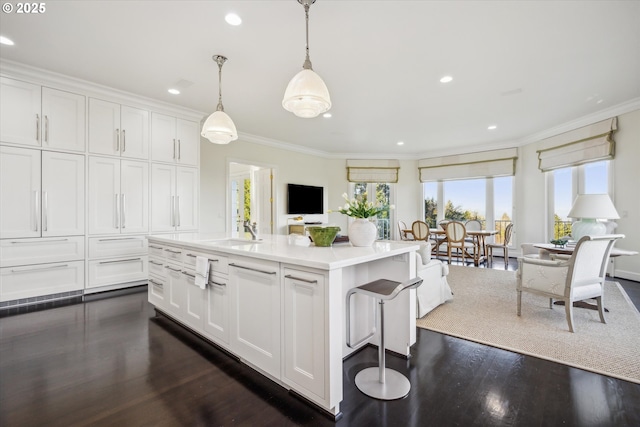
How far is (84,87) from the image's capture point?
11.8 feet

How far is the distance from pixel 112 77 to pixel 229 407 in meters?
3.95

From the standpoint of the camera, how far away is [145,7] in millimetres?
2254

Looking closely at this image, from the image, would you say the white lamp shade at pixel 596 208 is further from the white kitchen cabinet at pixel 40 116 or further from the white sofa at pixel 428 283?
the white kitchen cabinet at pixel 40 116

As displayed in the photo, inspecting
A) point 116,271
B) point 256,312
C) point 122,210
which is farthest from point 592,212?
point 116,271

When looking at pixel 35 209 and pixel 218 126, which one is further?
pixel 35 209

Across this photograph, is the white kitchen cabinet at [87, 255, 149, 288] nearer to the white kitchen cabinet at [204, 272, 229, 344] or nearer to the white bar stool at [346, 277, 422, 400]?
the white kitchen cabinet at [204, 272, 229, 344]

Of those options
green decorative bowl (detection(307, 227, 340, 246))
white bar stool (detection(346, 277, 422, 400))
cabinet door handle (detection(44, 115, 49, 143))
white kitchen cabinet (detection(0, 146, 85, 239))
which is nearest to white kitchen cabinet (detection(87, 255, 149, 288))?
→ white kitchen cabinet (detection(0, 146, 85, 239))

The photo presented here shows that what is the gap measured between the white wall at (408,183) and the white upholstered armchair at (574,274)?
249 cm

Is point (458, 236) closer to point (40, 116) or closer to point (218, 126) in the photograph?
point (218, 126)

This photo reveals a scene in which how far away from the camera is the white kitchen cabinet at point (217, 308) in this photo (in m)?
2.11

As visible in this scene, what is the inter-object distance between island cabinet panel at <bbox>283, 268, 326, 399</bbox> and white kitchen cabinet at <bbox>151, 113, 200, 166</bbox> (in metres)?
3.72

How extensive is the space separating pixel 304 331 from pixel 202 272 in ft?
3.56

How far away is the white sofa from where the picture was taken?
9.58 ft

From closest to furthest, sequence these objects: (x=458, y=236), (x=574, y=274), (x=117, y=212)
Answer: (x=574, y=274) → (x=117, y=212) → (x=458, y=236)
